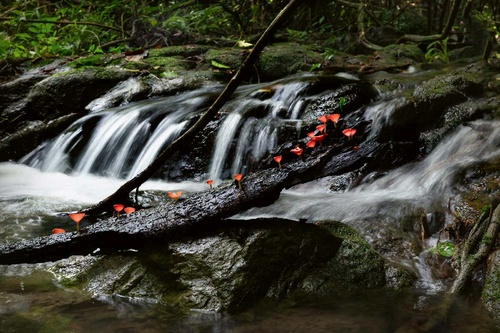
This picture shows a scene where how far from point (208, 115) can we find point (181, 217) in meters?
0.69

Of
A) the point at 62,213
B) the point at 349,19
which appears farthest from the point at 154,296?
the point at 349,19

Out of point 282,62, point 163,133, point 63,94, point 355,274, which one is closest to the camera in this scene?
point 355,274

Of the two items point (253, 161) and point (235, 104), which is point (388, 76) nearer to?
point (235, 104)

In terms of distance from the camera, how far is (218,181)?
5.25 meters

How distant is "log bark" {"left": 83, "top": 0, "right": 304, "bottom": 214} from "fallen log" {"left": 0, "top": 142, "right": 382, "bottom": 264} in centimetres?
28

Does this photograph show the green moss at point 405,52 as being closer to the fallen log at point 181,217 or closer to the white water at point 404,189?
the white water at point 404,189

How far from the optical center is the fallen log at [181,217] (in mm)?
2811

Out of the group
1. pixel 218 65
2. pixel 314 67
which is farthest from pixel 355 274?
pixel 218 65

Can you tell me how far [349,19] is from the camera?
10852 mm

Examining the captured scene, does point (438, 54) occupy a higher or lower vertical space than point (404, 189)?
higher

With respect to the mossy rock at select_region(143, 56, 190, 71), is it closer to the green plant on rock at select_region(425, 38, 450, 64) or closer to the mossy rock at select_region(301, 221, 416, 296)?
the green plant on rock at select_region(425, 38, 450, 64)

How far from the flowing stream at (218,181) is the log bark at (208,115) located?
702 mm

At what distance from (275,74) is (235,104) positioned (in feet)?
6.35

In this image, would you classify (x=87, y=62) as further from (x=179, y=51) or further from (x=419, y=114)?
(x=419, y=114)
